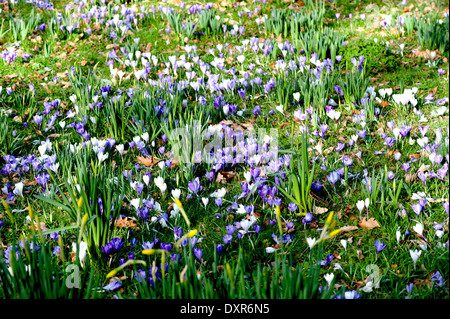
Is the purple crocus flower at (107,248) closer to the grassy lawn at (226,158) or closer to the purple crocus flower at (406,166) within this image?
the grassy lawn at (226,158)

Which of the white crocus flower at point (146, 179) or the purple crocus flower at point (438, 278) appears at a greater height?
the white crocus flower at point (146, 179)

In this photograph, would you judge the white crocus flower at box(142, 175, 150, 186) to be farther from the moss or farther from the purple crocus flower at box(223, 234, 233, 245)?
the moss

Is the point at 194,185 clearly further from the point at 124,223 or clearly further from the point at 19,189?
the point at 19,189

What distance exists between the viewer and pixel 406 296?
7.08 ft

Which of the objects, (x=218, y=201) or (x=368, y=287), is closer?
(x=368, y=287)

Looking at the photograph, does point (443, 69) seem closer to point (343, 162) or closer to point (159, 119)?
point (343, 162)

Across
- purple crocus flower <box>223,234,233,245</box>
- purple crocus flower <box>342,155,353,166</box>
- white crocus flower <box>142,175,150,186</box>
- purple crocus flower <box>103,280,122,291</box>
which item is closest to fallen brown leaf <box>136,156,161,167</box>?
white crocus flower <box>142,175,150,186</box>

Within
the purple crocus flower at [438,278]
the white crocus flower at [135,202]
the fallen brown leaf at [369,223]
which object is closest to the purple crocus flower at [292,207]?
the fallen brown leaf at [369,223]

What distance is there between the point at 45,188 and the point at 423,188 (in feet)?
8.71

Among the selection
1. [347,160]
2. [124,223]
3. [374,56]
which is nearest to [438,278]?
[347,160]

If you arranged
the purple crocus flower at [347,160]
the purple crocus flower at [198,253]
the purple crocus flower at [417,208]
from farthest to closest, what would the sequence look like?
1. the purple crocus flower at [347,160]
2. the purple crocus flower at [417,208]
3. the purple crocus flower at [198,253]

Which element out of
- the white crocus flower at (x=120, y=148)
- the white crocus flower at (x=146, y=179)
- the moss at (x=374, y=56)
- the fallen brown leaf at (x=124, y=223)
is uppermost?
the moss at (x=374, y=56)

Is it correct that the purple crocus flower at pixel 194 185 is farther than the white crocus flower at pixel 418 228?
Yes

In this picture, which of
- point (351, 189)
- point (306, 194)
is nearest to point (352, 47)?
point (351, 189)
